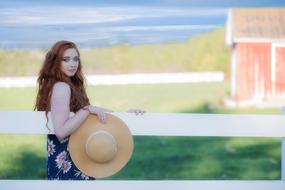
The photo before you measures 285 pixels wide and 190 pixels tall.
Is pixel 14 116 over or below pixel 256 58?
below

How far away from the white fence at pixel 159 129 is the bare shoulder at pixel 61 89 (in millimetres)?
139

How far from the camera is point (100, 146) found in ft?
12.1

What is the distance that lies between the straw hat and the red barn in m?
A: 10.0

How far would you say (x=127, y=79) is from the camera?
13.9 metres

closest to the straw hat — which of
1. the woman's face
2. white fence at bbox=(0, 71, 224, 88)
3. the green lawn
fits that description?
the woman's face

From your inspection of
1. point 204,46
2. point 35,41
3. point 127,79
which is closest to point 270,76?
point 204,46

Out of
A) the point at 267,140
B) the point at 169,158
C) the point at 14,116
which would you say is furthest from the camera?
the point at 267,140

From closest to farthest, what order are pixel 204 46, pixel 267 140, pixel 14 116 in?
pixel 14 116, pixel 267 140, pixel 204 46

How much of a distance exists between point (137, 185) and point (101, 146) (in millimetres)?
260

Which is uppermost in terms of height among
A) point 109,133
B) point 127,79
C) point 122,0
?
point 122,0

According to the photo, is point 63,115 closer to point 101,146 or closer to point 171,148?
point 101,146

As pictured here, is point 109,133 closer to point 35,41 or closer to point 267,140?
point 35,41

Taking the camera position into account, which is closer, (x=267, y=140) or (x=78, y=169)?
(x=78, y=169)

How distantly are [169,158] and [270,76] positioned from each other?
3229 millimetres
